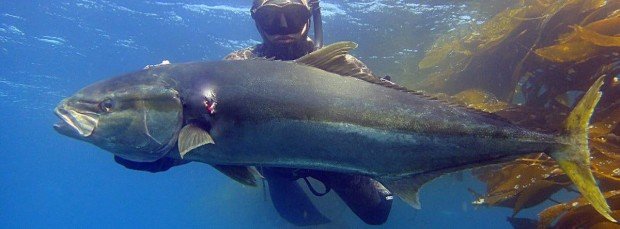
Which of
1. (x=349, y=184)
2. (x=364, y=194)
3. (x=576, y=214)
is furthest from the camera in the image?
(x=364, y=194)

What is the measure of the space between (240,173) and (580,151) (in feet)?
7.81

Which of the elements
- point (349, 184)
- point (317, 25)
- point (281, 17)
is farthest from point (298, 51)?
point (349, 184)

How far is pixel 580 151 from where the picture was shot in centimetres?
241

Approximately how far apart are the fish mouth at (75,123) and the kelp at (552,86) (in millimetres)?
3014

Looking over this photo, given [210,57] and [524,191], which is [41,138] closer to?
[210,57]

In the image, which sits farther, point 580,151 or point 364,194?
point 364,194

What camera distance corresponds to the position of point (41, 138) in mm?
49750

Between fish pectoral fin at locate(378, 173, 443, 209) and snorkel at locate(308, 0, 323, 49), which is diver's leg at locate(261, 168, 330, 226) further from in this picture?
fish pectoral fin at locate(378, 173, 443, 209)

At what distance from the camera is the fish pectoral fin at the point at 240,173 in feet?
9.68

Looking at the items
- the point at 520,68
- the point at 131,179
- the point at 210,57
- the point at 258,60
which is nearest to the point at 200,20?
the point at 210,57

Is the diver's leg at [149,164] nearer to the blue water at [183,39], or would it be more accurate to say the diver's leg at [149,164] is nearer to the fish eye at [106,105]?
the fish eye at [106,105]

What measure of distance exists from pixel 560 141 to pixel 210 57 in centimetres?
2080

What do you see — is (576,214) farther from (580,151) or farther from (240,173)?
(240,173)

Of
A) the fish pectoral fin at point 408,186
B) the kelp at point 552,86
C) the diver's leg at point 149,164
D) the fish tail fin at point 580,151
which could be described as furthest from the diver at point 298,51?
the fish tail fin at point 580,151
